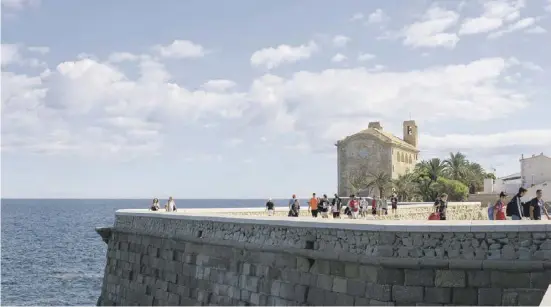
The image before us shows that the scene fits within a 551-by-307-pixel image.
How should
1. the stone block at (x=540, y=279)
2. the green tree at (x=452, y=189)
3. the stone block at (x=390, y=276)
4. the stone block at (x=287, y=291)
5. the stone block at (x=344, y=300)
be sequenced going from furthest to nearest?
the green tree at (x=452, y=189) < the stone block at (x=287, y=291) < the stone block at (x=344, y=300) < the stone block at (x=390, y=276) < the stone block at (x=540, y=279)

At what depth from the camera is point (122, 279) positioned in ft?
63.7

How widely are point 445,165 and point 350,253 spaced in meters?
40.1

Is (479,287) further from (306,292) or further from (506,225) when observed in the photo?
(306,292)

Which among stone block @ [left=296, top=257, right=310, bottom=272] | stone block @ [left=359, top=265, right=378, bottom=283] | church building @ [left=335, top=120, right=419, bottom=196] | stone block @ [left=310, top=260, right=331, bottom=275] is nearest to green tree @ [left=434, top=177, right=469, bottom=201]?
church building @ [left=335, top=120, right=419, bottom=196]

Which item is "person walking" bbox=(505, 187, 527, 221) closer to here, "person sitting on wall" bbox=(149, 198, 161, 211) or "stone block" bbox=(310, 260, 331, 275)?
"stone block" bbox=(310, 260, 331, 275)

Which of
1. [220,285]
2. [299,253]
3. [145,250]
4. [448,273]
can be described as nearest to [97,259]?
[145,250]

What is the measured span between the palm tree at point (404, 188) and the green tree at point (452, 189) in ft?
6.26

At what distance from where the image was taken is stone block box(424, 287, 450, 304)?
966 centimetres

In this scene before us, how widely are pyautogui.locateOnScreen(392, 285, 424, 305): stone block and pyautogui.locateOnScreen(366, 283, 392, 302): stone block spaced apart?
0.30 feet

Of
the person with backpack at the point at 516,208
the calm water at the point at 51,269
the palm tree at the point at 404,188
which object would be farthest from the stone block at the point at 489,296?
the palm tree at the point at 404,188

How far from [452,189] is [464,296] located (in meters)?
36.3

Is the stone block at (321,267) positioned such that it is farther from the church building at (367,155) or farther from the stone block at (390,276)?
the church building at (367,155)

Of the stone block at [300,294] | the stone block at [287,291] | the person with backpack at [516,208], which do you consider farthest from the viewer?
the person with backpack at [516,208]

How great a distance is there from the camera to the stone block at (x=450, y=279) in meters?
9.61
